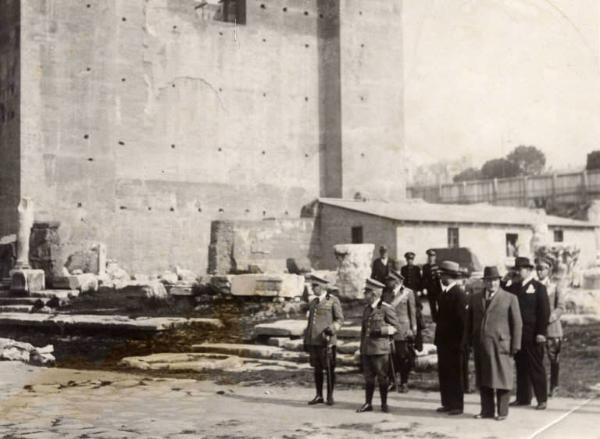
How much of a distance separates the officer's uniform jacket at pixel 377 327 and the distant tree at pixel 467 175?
106 feet

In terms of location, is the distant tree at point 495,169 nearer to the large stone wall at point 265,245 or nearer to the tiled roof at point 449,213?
the tiled roof at point 449,213

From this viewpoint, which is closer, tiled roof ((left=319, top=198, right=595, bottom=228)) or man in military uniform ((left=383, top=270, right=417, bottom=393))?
man in military uniform ((left=383, top=270, right=417, bottom=393))

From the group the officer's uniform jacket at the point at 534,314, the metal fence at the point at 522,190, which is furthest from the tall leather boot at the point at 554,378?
the metal fence at the point at 522,190

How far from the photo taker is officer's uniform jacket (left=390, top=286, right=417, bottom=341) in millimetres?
8781

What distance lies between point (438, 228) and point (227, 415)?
21.4 m

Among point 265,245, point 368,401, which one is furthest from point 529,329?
point 265,245

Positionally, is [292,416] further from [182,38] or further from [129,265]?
[182,38]

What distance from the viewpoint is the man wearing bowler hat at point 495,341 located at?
23.9 ft

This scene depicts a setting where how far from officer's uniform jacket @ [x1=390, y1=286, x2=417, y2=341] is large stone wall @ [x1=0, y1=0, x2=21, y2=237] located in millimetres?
20934

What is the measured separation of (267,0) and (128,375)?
24.9 meters

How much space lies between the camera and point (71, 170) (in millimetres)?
28156

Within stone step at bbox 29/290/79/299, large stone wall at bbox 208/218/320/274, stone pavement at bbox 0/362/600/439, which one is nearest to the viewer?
stone pavement at bbox 0/362/600/439

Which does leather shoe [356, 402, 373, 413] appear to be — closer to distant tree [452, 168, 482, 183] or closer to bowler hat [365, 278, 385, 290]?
bowler hat [365, 278, 385, 290]

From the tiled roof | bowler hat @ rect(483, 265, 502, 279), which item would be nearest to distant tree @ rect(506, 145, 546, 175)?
the tiled roof
